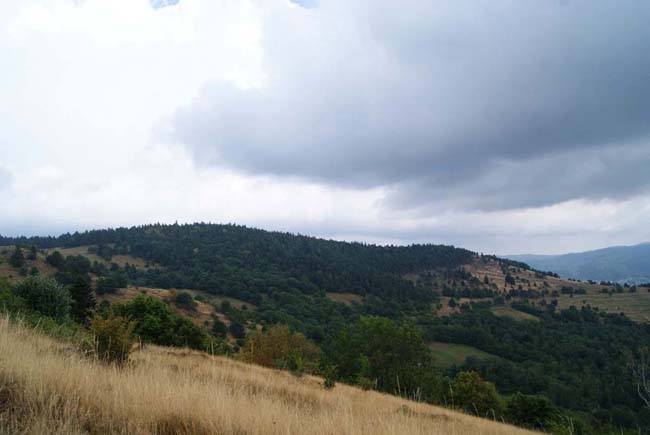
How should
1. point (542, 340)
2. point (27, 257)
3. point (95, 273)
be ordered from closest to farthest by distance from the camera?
point (27, 257)
point (95, 273)
point (542, 340)

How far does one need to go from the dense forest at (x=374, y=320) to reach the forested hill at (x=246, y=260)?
0.57 m

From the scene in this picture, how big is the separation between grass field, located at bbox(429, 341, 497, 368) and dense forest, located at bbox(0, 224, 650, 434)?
96.2 inches

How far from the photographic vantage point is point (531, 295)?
477ft

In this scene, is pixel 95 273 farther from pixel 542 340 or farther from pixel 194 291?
pixel 542 340

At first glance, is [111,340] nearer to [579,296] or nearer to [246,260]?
[246,260]

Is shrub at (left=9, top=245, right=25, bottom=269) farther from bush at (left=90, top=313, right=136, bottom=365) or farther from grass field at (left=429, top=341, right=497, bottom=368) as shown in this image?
grass field at (left=429, top=341, right=497, bottom=368)

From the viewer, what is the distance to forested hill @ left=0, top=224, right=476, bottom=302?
355 ft

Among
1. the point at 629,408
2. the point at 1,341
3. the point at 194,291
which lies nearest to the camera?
the point at 1,341

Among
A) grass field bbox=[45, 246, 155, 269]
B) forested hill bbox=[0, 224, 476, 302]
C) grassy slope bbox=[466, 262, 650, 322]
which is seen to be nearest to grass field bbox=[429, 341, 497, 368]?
grassy slope bbox=[466, 262, 650, 322]

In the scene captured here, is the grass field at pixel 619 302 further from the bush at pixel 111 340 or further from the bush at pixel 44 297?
the bush at pixel 111 340

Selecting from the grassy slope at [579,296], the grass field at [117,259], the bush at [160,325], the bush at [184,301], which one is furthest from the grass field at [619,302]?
the grass field at [117,259]

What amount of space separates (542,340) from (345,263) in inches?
3327

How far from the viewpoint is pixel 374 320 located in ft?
152

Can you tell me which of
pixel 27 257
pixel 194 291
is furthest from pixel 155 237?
pixel 27 257
